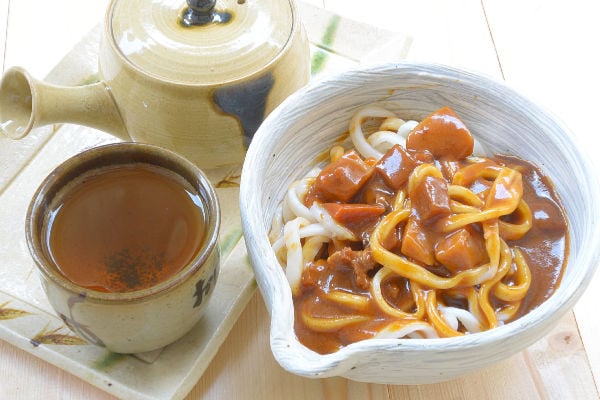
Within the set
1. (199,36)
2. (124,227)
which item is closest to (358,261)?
(124,227)

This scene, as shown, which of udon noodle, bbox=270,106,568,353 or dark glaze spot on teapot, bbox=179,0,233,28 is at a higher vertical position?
dark glaze spot on teapot, bbox=179,0,233,28

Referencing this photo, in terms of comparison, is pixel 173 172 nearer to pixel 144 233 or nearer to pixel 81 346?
pixel 144 233

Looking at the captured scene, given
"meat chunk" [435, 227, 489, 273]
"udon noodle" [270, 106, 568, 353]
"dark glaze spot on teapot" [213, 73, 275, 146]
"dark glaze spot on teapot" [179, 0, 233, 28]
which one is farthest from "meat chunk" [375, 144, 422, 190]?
"dark glaze spot on teapot" [179, 0, 233, 28]

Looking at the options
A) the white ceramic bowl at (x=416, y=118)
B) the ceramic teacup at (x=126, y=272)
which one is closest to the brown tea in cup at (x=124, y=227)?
the ceramic teacup at (x=126, y=272)

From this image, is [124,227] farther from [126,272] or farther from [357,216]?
[357,216]

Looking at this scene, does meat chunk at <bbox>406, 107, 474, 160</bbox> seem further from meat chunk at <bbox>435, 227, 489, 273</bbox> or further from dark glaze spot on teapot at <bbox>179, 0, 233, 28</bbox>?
dark glaze spot on teapot at <bbox>179, 0, 233, 28</bbox>
